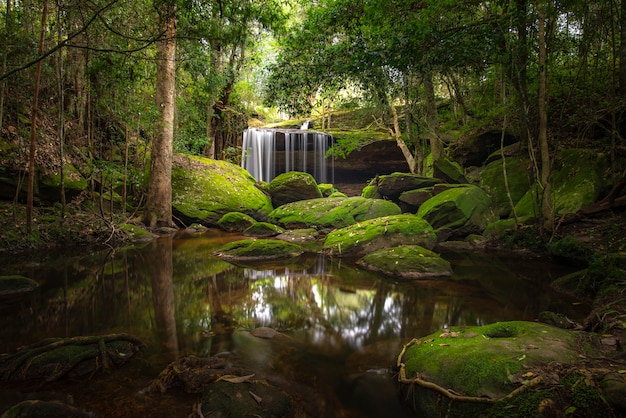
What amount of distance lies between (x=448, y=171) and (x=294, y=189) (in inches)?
254

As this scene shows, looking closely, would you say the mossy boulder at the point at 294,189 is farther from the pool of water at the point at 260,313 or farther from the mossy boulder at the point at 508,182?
the pool of water at the point at 260,313

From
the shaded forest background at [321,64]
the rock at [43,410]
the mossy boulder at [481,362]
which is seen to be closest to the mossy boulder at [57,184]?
the shaded forest background at [321,64]

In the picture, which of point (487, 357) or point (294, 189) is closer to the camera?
point (487, 357)

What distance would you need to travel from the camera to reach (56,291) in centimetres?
516

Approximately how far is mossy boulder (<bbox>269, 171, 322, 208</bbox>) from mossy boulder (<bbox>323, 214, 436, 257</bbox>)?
6.62 m

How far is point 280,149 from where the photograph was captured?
21453 mm

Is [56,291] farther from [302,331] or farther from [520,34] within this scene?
[520,34]

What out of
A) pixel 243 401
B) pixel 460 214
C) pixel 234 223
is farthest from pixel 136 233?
pixel 460 214

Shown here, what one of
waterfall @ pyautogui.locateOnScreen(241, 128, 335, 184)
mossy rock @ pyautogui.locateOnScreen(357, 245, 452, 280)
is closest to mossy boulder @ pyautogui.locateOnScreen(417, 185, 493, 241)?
mossy rock @ pyautogui.locateOnScreen(357, 245, 452, 280)

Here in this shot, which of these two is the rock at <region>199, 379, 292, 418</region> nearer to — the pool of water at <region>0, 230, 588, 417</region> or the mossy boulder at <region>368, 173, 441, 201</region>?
the pool of water at <region>0, 230, 588, 417</region>

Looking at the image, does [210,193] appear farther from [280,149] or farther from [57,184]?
[280,149]

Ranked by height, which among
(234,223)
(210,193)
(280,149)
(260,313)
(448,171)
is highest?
(280,149)

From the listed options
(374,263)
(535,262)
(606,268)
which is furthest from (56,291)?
(535,262)

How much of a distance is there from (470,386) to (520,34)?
26.5 ft
